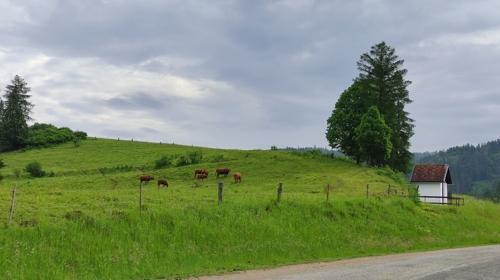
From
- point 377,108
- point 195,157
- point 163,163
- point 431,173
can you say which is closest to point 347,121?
point 377,108

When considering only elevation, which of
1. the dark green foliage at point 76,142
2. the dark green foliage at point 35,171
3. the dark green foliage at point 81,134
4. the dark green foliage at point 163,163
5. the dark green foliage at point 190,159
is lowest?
the dark green foliage at point 35,171

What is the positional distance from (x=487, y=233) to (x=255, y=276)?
25828 millimetres

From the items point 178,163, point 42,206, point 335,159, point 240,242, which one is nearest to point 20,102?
point 178,163

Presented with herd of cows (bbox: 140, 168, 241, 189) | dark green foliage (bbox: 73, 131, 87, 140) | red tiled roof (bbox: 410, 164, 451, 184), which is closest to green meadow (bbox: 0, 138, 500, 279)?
herd of cows (bbox: 140, 168, 241, 189)

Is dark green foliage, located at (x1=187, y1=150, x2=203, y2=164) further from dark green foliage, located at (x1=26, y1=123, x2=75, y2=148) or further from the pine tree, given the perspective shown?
dark green foliage, located at (x1=26, y1=123, x2=75, y2=148)

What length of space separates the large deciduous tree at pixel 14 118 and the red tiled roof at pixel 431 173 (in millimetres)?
82584

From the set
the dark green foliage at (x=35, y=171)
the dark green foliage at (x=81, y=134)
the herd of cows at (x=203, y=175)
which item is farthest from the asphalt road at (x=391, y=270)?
the dark green foliage at (x=81, y=134)

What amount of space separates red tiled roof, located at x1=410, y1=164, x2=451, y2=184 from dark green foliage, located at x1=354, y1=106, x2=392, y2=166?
5.62 m

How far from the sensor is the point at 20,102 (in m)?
91.7

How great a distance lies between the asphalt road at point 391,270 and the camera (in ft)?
44.4

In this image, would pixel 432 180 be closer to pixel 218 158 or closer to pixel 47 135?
pixel 218 158

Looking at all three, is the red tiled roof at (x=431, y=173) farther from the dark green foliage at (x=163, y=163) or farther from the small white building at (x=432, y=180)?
the dark green foliage at (x=163, y=163)

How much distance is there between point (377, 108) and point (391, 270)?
49553 mm

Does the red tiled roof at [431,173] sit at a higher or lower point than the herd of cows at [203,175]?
higher
